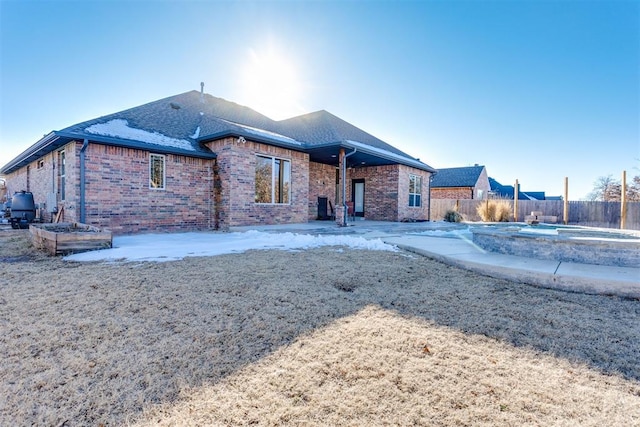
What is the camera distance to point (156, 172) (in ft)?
29.9

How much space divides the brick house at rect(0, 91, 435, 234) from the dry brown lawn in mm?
5064

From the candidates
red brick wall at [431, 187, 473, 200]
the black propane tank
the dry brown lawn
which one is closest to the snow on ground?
the dry brown lawn

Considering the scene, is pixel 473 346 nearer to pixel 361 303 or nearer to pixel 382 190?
pixel 361 303

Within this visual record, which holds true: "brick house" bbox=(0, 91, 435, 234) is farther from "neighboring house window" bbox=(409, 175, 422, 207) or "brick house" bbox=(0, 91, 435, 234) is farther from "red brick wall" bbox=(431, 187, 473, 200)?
"red brick wall" bbox=(431, 187, 473, 200)

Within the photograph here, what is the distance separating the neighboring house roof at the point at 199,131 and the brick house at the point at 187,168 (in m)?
0.04

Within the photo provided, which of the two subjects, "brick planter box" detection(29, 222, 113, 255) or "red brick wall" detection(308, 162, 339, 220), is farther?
"red brick wall" detection(308, 162, 339, 220)

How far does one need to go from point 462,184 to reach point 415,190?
51.2 ft

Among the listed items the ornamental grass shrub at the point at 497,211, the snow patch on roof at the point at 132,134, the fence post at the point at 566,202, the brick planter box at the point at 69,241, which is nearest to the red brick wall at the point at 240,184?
the snow patch on roof at the point at 132,134

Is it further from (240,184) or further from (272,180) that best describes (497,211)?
(240,184)

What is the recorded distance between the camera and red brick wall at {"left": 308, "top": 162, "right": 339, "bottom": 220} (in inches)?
547

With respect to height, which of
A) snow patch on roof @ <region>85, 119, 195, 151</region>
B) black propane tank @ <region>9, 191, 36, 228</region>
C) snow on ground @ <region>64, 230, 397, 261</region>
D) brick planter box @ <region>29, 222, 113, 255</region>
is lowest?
snow on ground @ <region>64, 230, 397, 261</region>

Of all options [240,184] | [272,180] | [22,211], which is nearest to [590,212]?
[272,180]

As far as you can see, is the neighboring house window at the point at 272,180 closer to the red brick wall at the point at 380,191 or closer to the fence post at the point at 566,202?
the red brick wall at the point at 380,191

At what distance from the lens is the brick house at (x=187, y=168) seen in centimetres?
816
